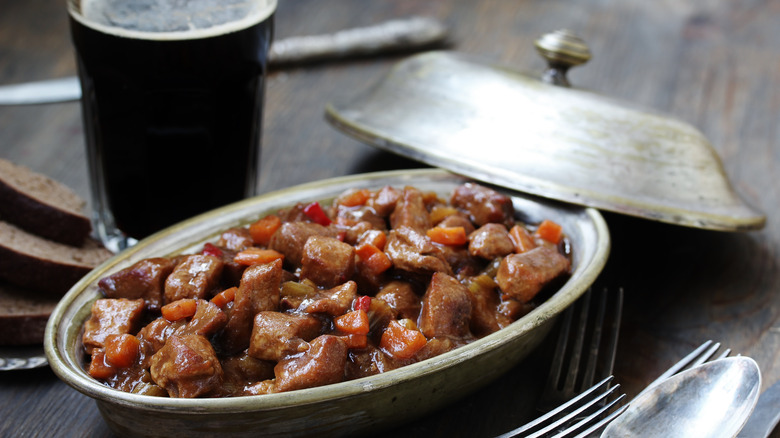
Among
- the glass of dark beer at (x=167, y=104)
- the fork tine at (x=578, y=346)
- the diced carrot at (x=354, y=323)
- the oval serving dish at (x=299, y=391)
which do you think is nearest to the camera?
the oval serving dish at (x=299, y=391)

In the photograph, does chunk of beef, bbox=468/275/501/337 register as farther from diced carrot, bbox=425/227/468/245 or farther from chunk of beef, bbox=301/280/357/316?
chunk of beef, bbox=301/280/357/316

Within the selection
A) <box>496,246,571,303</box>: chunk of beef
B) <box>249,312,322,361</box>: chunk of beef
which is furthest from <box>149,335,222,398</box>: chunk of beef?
<box>496,246,571,303</box>: chunk of beef

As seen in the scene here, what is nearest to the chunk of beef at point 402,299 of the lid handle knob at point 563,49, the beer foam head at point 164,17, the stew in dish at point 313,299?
the stew in dish at point 313,299

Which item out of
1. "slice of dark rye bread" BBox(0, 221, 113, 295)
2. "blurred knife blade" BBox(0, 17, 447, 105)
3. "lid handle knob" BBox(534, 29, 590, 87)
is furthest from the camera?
"blurred knife blade" BBox(0, 17, 447, 105)

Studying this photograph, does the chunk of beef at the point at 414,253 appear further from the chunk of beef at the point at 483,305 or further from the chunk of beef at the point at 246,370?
the chunk of beef at the point at 246,370

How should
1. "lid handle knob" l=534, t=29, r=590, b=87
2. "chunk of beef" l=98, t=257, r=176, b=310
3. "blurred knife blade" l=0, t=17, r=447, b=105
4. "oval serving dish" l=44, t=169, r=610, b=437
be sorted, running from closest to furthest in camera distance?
1. "oval serving dish" l=44, t=169, r=610, b=437
2. "chunk of beef" l=98, t=257, r=176, b=310
3. "lid handle knob" l=534, t=29, r=590, b=87
4. "blurred knife blade" l=0, t=17, r=447, b=105

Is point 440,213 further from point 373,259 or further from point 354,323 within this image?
point 354,323

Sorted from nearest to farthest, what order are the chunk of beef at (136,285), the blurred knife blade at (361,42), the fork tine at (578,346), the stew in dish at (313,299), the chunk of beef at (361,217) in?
1. the stew in dish at (313,299)
2. the chunk of beef at (136,285)
3. the fork tine at (578,346)
4. the chunk of beef at (361,217)
5. the blurred knife blade at (361,42)
